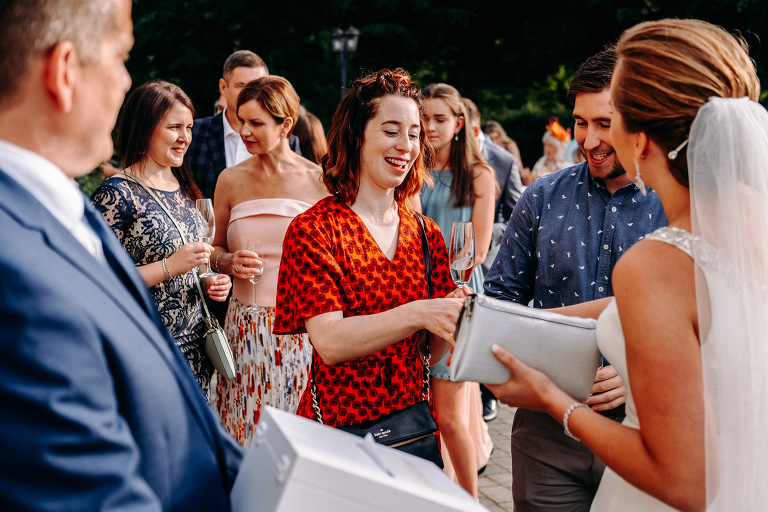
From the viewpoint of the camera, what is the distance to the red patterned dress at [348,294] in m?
2.51

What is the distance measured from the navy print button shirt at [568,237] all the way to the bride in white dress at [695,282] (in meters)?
0.88

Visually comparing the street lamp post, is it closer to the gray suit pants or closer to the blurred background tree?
the blurred background tree

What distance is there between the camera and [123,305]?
117 centimetres

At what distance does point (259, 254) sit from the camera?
4004 millimetres

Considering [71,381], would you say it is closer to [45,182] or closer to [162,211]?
[45,182]

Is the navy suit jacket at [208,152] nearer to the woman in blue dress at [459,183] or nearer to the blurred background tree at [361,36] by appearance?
the woman in blue dress at [459,183]

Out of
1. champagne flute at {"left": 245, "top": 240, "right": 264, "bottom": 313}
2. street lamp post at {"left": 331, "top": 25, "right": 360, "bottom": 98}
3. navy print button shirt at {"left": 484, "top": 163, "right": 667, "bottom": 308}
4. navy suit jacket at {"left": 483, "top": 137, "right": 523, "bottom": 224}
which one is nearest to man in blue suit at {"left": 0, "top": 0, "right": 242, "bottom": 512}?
navy print button shirt at {"left": 484, "top": 163, "right": 667, "bottom": 308}

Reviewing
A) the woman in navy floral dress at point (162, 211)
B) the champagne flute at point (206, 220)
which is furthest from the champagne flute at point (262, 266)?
the champagne flute at point (206, 220)

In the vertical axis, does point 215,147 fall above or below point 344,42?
below

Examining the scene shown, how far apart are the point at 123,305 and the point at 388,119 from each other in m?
1.80

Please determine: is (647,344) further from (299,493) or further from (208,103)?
(208,103)

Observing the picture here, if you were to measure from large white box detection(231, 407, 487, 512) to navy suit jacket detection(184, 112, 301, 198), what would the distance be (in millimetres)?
3842

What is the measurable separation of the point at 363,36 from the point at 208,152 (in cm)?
1431

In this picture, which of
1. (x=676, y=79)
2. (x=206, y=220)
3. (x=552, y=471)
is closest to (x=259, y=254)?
(x=206, y=220)
